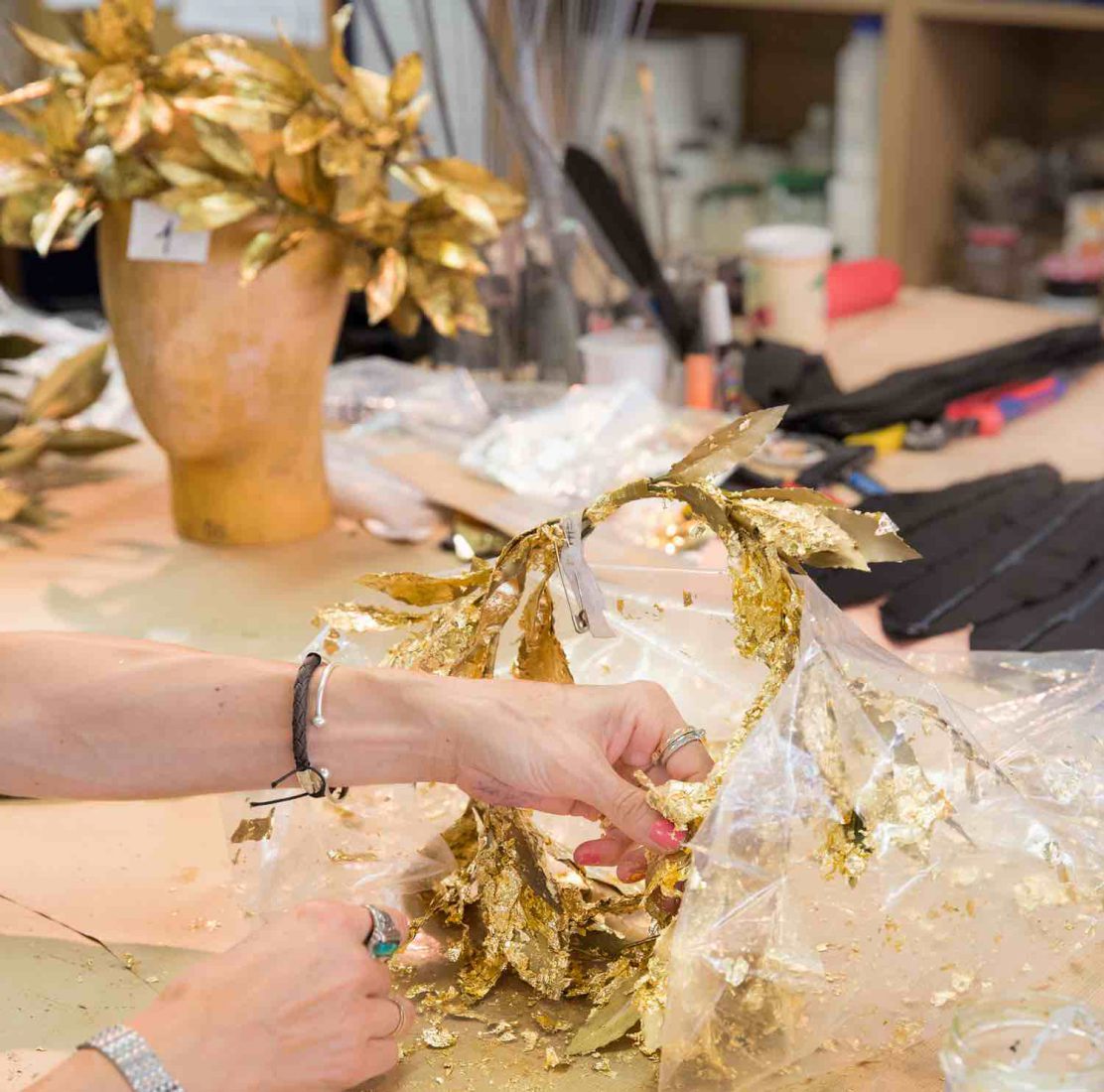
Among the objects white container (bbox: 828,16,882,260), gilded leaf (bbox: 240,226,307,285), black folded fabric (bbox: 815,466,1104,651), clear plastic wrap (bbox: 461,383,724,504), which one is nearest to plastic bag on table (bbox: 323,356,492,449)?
clear plastic wrap (bbox: 461,383,724,504)

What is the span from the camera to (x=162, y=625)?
3.46 feet

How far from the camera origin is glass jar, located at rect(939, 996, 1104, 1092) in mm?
508

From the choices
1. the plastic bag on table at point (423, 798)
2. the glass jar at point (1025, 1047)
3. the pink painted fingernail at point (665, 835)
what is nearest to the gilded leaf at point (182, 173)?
the plastic bag on table at point (423, 798)

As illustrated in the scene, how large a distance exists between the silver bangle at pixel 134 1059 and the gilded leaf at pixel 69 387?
0.86 m

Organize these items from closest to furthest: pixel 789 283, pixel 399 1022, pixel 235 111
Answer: pixel 399 1022, pixel 235 111, pixel 789 283

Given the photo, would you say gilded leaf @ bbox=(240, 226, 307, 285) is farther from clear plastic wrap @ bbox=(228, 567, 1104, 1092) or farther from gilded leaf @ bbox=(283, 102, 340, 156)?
clear plastic wrap @ bbox=(228, 567, 1104, 1092)

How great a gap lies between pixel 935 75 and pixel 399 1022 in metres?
1.78

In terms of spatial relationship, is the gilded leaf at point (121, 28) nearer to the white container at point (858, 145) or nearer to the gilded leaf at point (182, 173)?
the gilded leaf at point (182, 173)

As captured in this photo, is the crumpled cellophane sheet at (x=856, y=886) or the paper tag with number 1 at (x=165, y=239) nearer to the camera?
the crumpled cellophane sheet at (x=856, y=886)

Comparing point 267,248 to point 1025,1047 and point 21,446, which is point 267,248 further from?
point 1025,1047

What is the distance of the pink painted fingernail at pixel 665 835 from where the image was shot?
635mm

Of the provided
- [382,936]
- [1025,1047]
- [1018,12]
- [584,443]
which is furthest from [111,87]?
[1018,12]

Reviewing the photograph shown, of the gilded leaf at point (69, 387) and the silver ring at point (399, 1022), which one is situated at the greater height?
the gilded leaf at point (69, 387)

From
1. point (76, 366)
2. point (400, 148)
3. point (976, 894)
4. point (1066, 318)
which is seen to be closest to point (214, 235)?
point (400, 148)
